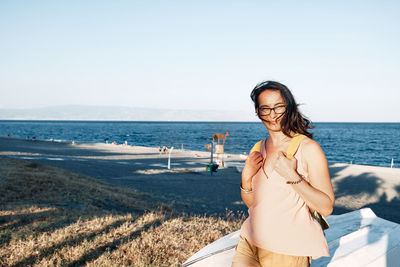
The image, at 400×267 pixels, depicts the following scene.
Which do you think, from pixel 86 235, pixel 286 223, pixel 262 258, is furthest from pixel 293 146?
pixel 86 235

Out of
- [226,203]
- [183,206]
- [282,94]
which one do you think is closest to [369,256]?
[282,94]

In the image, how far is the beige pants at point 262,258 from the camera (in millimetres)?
2084

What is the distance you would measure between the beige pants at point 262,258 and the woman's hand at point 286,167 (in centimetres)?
54

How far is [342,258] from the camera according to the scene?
11.5ft

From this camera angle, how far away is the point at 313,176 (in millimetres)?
1923

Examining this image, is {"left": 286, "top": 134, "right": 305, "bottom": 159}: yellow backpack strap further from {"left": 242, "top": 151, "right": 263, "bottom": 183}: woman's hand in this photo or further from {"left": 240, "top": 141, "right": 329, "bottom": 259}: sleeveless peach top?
{"left": 242, "top": 151, "right": 263, "bottom": 183}: woman's hand

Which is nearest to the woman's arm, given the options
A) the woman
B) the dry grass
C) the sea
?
the woman

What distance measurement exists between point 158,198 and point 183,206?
1575 millimetres

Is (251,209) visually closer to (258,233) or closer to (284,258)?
(258,233)

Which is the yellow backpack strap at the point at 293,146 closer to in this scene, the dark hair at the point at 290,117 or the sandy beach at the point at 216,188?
the dark hair at the point at 290,117

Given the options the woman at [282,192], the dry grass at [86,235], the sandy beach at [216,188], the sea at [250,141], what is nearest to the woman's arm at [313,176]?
the woman at [282,192]

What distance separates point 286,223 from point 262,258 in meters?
0.31

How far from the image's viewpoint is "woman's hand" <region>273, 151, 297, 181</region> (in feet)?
6.19

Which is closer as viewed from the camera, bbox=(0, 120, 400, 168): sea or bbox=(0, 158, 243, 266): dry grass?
bbox=(0, 158, 243, 266): dry grass
